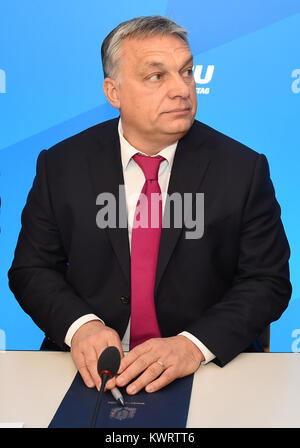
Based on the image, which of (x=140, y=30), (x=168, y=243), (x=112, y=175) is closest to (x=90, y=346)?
(x=168, y=243)

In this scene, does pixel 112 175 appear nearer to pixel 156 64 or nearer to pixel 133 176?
pixel 133 176

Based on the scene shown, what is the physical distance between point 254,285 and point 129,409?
27.2 inches

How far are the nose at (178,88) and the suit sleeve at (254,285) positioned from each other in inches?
14.8

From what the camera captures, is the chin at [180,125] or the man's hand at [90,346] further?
the chin at [180,125]

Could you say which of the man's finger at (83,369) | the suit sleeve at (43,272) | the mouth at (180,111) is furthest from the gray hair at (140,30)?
the man's finger at (83,369)

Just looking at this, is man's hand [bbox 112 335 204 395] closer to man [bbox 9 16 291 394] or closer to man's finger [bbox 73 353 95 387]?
man's finger [bbox 73 353 95 387]

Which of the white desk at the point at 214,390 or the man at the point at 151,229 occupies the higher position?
the man at the point at 151,229

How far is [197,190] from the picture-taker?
2.28 m

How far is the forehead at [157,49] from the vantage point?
216cm

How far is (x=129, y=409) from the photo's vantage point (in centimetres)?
163

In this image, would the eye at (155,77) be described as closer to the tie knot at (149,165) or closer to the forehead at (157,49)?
the forehead at (157,49)

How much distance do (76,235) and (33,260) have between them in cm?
17

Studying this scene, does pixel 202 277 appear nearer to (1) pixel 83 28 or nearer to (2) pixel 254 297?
(2) pixel 254 297
